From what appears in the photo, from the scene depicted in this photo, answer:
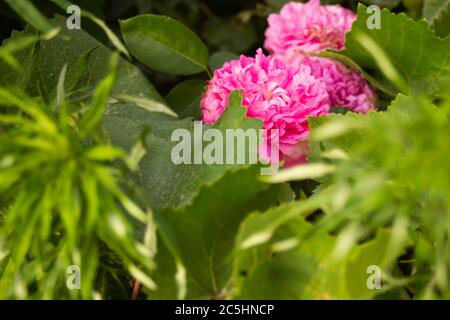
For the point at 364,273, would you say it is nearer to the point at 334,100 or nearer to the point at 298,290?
the point at 298,290

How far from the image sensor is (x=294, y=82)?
0.71 meters

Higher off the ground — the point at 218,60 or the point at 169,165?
the point at 218,60

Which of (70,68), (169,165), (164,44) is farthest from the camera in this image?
(164,44)

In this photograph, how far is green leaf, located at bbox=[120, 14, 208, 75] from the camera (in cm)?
78

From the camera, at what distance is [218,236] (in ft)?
Answer: 1.64

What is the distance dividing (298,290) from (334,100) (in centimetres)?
37
